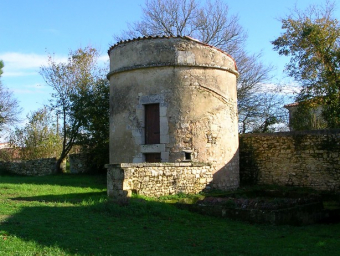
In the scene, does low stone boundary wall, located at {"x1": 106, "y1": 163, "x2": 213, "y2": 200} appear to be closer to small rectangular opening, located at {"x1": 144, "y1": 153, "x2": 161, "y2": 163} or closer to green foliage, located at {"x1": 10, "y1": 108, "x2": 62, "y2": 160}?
small rectangular opening, located at {"x1": 144, "y1": 153, "x2": 161, "y2": 163}

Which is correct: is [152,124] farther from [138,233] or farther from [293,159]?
[138,233]

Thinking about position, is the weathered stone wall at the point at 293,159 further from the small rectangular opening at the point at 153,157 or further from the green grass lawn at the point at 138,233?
the green grass lawn at the point at 138,233

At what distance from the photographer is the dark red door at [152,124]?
13.2 metres

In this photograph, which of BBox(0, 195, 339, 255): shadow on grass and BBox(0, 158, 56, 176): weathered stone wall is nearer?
BBox(0, 195, 339, 255): shadow on grass

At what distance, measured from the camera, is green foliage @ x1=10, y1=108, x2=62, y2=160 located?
26.9m

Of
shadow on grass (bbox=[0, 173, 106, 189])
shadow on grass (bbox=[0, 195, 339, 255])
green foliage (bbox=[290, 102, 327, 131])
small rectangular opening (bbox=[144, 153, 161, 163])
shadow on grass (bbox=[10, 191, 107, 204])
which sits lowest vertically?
shadow on grass (bbox=[0, 195, 339, 255])

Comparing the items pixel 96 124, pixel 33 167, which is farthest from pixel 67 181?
pixel 33 167

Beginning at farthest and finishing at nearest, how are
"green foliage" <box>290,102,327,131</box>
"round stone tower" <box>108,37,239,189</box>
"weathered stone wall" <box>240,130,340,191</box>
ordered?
"green foliage" <box>290,102,327,131</box>
"weathered stone wall" <box>240,130,340,191</box>
"round stone tower" <box>108,37,239,189</box>

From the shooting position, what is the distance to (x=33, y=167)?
23.2 m

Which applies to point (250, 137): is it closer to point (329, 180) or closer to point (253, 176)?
point (253, 176)

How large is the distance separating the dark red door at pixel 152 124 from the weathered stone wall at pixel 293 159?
408 cm

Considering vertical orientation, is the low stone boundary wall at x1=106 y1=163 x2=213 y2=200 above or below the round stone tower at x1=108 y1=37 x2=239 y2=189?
below

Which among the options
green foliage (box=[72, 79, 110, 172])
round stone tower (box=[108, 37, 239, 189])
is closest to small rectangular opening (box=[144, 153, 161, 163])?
round stone tower (box=[108, 37, 239, 189])

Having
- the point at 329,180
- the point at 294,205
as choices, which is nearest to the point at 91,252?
the point at 294,205
